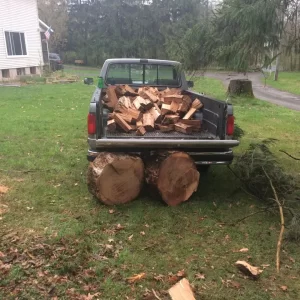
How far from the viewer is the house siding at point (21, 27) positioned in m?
20.9

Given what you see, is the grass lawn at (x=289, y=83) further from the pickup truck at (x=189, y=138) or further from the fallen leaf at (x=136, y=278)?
the fallen leaf at (x=136, y=278)

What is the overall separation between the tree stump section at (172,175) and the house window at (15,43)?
66.1 ft

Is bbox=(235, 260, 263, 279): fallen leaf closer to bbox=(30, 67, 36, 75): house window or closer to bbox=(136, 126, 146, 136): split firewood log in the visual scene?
bbox=(136, 126, 146, 136): split firewood log

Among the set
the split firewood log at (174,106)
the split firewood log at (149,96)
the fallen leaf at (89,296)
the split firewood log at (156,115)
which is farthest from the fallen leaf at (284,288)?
the split firewood log at (149,96)

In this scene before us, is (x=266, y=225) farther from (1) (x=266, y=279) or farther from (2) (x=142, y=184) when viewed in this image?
(2) (x=142, y=184)

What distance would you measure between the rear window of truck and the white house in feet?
53.6

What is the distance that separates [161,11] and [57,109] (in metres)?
29.4

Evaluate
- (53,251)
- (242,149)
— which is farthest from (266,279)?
(242,149)

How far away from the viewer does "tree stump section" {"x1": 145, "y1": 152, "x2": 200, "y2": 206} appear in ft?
14.6

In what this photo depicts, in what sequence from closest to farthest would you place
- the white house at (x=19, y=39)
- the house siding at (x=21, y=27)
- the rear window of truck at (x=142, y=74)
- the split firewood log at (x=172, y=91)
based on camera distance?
the split firewood log at (x=172, y=91)
the rear window of truck at (x=142, y=74)
the house siding at (x=21, y=27)
the white house at (x=19, y=39)

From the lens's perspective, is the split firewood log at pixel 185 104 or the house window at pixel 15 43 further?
the house window at pixel 15 43

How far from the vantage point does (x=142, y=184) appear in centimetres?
464

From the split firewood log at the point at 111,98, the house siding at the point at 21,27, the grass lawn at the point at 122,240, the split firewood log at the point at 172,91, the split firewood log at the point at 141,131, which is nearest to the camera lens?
the grass lawn at the point at 122,240

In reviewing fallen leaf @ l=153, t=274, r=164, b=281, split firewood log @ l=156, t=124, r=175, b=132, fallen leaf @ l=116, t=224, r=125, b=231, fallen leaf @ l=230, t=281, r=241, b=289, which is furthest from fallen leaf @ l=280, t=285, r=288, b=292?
split firewood log @ l=156, t=124, r=175, b=132
